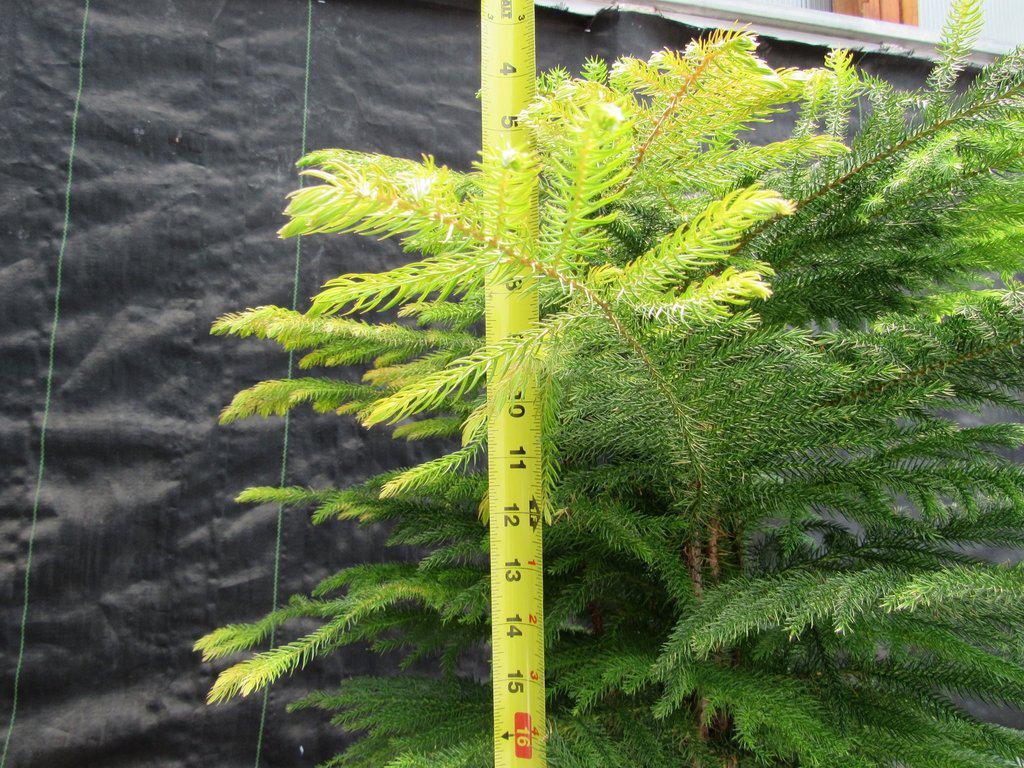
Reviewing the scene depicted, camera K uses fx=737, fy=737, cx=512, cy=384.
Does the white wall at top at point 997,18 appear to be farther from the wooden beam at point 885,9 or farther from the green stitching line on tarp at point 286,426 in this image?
the green stitching line on tarp at point 286,426

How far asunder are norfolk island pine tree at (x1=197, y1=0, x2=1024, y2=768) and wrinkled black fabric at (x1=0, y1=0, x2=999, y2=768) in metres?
0.94

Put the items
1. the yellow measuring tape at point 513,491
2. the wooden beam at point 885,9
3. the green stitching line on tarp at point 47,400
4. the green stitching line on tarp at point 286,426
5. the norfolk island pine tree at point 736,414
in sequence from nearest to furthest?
the norfolk island pine tree at point 736,414, the yellow measuring tape at point 513,491, the green stitching line on tarp at point 47,400, the green stitching line on tarp at point 286,426, the wooden beam at point 885,9

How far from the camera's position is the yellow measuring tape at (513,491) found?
0.77 meters

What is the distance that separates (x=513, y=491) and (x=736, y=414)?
0.25 meters

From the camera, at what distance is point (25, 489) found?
1.66 meters

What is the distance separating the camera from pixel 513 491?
2.63 ft

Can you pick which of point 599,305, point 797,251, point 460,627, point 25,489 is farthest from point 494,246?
point 25,489

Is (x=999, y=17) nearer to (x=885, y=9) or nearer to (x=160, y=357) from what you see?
(x=885, y=9)

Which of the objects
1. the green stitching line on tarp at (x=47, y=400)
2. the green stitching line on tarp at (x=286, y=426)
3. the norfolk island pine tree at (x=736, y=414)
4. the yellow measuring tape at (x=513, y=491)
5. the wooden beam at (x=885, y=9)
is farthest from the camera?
the wooden beam at (x=885, y=9)

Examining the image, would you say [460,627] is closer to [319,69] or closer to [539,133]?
[539,133]

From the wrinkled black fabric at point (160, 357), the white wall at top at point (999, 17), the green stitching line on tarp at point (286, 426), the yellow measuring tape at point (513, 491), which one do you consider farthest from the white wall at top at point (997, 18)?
the yellow measuring tape at point (513, 491)

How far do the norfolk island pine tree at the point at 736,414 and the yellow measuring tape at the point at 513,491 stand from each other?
1.3 inches

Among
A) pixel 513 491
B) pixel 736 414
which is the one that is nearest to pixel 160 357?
pixel 513 491

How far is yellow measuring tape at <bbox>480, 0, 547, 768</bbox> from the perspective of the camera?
77 cm
